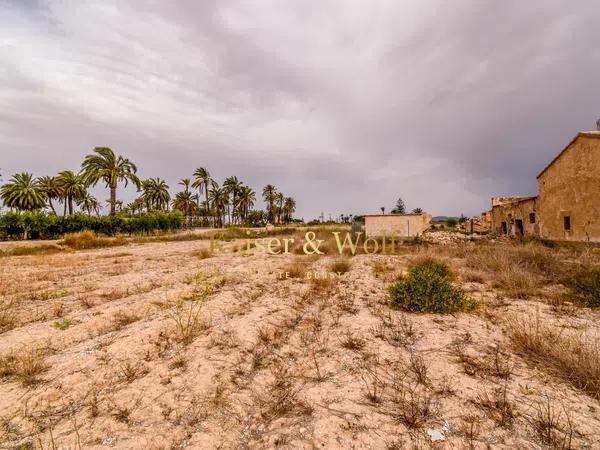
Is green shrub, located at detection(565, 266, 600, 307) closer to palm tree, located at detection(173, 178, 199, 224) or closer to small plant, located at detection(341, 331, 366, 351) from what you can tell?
small plant, located at detection(341, 331, 366, 351)

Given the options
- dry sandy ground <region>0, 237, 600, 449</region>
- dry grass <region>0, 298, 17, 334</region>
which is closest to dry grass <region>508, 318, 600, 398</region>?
dry sandy ground <region>0, 237, 600, 449</region>

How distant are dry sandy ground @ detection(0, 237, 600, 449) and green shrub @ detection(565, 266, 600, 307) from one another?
29.5 inches

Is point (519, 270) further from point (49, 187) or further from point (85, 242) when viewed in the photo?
point (49, 187)

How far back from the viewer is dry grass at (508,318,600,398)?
2.73 m

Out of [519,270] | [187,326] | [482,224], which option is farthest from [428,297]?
[482,224]

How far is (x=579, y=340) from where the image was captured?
11.5 feet

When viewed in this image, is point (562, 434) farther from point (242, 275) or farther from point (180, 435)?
point (242, 275)

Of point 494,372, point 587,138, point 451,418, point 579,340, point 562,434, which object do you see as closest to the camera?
point 562,434

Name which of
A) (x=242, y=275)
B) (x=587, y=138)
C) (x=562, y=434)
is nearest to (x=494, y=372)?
(x=562, y=434)

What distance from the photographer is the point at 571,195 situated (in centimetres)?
1387

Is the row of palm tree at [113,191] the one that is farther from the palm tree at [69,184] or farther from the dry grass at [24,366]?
the dry grass at [24,366]

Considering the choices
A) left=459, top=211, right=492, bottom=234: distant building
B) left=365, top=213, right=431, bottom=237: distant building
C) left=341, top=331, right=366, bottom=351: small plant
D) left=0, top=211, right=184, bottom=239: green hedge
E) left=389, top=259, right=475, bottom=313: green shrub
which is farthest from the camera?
left=459, top=211, right=492, bottom=234: distant building

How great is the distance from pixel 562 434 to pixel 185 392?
3.12m

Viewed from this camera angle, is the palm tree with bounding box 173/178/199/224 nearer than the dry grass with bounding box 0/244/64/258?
No
